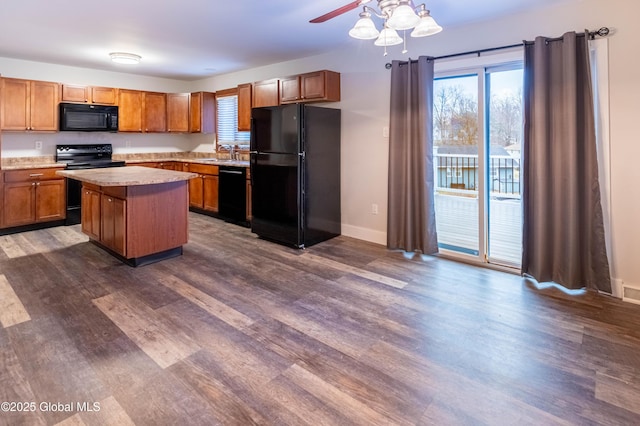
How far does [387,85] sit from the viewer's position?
4285mm

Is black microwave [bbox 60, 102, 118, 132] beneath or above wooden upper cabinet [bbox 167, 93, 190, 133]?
beneath

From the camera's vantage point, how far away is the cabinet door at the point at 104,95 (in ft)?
19.3

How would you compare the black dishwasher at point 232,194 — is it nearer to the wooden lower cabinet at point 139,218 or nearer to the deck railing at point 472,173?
the wooden lower cabinet at point 139,218

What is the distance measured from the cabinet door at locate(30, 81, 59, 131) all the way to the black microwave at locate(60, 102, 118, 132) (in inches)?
3.9

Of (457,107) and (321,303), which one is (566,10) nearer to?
(457,107)

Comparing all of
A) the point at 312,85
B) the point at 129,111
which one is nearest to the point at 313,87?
the point at 312,85

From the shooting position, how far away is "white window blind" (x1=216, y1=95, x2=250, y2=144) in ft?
21.1

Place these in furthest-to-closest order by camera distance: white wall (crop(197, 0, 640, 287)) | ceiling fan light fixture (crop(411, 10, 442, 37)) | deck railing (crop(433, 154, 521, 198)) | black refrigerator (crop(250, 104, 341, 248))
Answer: black refrigerator (crop(250, 104, 341, 248))
deck railing (crop(433, 154, 521, 198))
white wall (crop(197, 0, 640, 287))
ceiling fan light fixture (crop(411, 10, 442, 37))

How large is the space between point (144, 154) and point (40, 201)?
209 centimetres

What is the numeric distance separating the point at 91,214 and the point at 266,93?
2.81m

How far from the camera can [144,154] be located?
6.93 m

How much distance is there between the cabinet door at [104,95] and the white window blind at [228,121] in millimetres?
1660

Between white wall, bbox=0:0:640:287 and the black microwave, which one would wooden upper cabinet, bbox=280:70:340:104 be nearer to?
white wall, bbox=0:0:640:287

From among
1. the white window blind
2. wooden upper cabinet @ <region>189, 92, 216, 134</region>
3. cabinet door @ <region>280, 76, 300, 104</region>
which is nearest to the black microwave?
wooden upper cabinet @ <region>189, 92, 216, 134</region>
